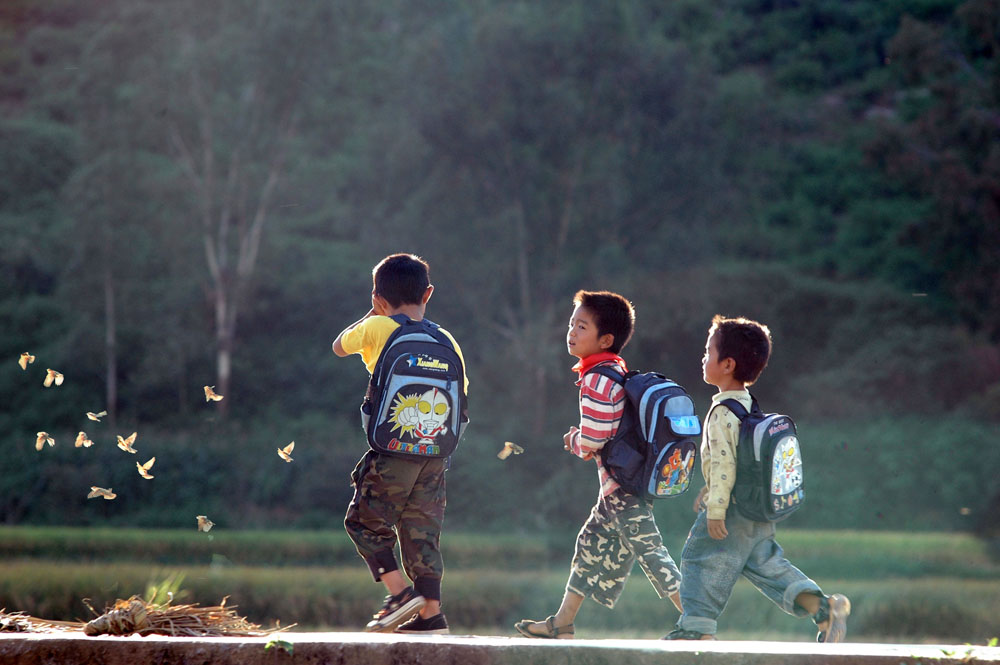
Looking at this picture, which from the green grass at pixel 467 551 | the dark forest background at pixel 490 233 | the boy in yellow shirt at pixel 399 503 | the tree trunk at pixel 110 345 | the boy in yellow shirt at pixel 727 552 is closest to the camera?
the boy in yellow shirt at pixel 727 552

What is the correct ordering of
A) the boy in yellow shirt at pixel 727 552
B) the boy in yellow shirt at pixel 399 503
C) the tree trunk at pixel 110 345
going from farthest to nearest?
the tree trunk at pixel 110 345 → the boy in yellow shirt at pixel 399 503 → the boy in yellow shirt at pixel 727 552

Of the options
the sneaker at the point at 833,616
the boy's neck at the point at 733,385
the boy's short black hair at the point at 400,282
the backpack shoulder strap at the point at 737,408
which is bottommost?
the sneaker at the point at 833,616

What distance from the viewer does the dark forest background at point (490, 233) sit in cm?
2320

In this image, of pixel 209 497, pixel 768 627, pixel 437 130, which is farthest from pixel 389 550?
pixel 437 130

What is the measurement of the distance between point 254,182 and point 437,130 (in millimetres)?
4771

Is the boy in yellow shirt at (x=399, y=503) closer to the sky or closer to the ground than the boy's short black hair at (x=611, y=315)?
closer to the ground

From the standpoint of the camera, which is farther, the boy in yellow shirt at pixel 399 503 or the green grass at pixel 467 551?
the green grass at pixel 467 551

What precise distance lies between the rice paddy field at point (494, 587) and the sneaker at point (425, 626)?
6.79m

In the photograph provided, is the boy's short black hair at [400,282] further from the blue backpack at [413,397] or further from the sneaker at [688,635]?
the sneaker at [688,635]

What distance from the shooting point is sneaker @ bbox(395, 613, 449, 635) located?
434 centimetres

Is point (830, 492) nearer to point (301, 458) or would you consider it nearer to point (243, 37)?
point (301, 458)

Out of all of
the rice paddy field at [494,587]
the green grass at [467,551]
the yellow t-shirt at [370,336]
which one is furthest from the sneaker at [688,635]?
the green grass at [467,551]

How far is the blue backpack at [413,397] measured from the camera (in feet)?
14.4

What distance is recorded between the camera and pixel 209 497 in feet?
66.6
